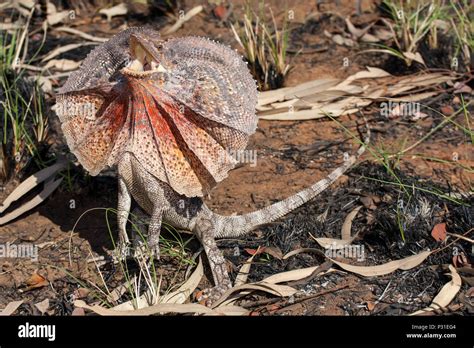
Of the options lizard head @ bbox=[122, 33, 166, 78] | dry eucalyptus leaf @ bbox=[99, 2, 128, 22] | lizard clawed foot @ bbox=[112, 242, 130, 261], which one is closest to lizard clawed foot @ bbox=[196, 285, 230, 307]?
lizard clawed foot @ bbox=[112, 242, 130, 261]

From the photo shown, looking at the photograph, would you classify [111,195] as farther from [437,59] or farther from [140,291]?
[437,59]

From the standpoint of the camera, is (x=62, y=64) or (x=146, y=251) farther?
(x=62, y=64)

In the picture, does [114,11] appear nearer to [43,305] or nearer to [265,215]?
[265,215]

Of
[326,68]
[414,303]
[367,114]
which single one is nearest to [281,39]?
[326,68]

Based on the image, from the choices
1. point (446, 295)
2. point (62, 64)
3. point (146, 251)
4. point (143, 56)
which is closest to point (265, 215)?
point (146, 251)

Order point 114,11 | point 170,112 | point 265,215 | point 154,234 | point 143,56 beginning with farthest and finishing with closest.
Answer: point 114,11 → point 265,215 → point 154,234 → point 170,112 → point 143,56

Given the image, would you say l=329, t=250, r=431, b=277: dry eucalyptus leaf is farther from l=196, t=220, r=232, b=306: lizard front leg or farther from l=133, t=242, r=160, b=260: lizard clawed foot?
l=133, t=242, r=160, b=260: lizard clawed foot

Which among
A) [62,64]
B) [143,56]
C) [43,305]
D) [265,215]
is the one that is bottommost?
[43,305]

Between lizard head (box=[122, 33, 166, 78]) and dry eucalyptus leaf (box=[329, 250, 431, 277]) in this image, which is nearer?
lizard head (box=[122, 33, 166, 78])
